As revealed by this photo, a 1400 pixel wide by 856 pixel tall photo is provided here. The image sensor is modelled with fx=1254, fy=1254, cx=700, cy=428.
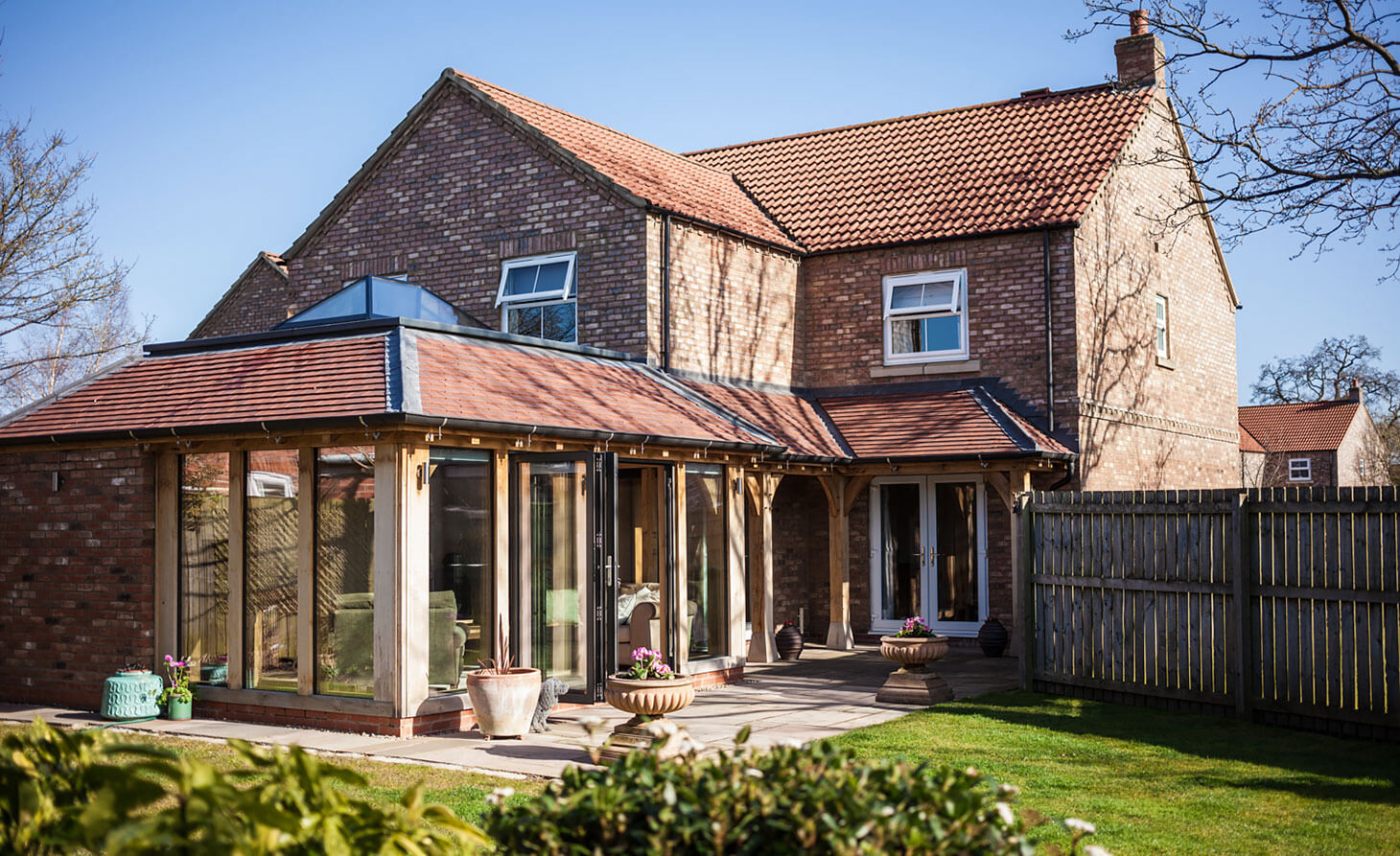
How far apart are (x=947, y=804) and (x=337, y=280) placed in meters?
17.2

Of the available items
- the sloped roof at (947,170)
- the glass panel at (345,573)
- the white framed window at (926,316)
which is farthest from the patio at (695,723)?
the sloped roof at (947,170)

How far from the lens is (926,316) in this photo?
18.2 metres

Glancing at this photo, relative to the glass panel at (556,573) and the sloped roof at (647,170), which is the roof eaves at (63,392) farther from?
the sloped roof at (647,170)

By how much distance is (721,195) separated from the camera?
1938 cm

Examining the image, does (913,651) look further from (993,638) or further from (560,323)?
(560,323)

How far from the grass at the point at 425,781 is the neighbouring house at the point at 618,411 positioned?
1.43 m

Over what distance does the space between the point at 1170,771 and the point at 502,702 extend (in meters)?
5.08

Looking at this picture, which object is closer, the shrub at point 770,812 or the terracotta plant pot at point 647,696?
the shrub at point 770,812

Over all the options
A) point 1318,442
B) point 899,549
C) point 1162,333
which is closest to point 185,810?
point 899,549

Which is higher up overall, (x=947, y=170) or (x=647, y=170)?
(x=947, y=170)

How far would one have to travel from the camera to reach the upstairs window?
16859mm

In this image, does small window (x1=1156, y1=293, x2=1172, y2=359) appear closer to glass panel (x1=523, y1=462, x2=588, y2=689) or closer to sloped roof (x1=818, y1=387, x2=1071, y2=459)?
sloped roof (x1=818, y1=387, x2=1071, y2=459)

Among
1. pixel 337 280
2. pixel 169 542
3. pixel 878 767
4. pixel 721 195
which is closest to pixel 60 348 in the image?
pixel 337 280

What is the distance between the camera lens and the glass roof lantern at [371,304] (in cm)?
1486
